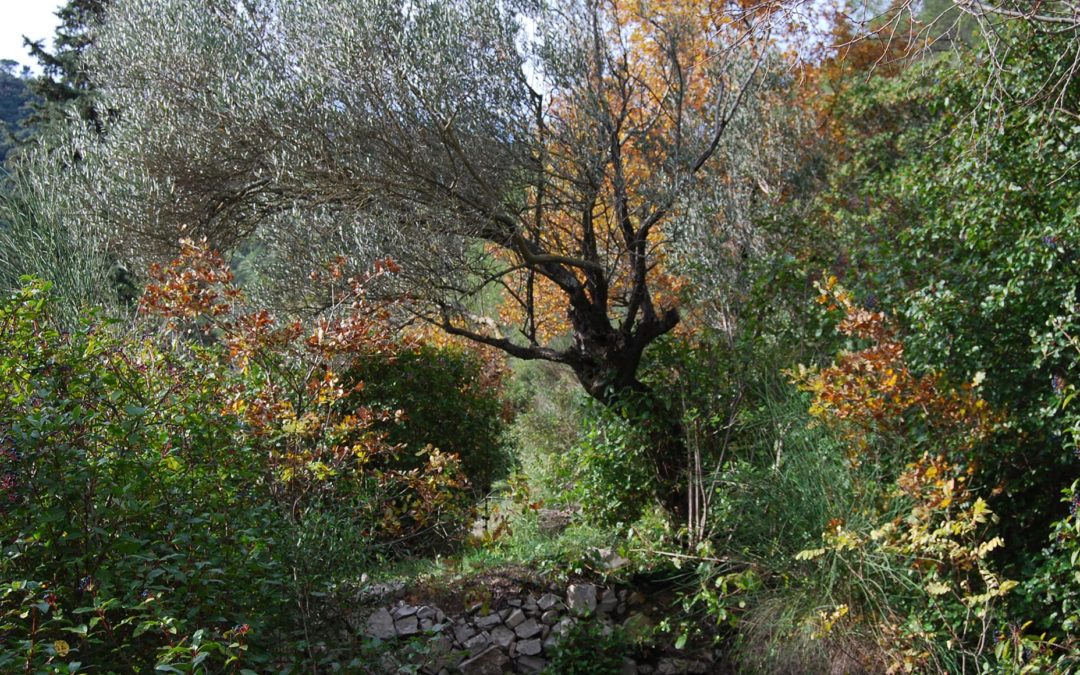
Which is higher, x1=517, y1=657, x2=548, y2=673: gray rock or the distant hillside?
the distant hillside

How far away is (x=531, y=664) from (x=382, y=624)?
901 mm

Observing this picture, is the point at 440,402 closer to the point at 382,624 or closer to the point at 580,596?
the point at 580,596

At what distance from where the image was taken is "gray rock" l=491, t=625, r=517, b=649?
17.2 ft

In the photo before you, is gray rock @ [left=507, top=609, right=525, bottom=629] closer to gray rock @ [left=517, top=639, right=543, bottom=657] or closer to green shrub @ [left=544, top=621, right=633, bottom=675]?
gray rock @ [left=517, top=639, right=543, bottom=657]

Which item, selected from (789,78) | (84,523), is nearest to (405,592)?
(84,523)

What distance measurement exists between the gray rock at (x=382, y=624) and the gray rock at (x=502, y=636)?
61 cm

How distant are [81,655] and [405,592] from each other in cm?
260

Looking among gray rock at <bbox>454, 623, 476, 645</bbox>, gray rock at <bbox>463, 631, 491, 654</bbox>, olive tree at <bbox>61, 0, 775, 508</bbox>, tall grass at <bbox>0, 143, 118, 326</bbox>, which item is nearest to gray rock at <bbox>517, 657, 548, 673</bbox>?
gray rock at <bbox>463, 631, 491, 654</bbox>

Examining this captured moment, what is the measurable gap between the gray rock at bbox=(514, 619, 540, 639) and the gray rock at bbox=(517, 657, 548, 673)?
132 millimetres

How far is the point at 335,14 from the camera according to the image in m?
5.24

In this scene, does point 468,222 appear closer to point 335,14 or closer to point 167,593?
point 335,14

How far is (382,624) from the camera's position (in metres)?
5.04

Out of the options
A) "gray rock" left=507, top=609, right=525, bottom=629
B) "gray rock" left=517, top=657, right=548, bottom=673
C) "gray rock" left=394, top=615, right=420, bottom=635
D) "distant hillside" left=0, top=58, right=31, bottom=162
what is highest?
"distant hillside" left=0, top=58, right=31, bottom=162

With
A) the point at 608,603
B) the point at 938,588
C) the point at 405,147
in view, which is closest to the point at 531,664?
the point at 608,603
